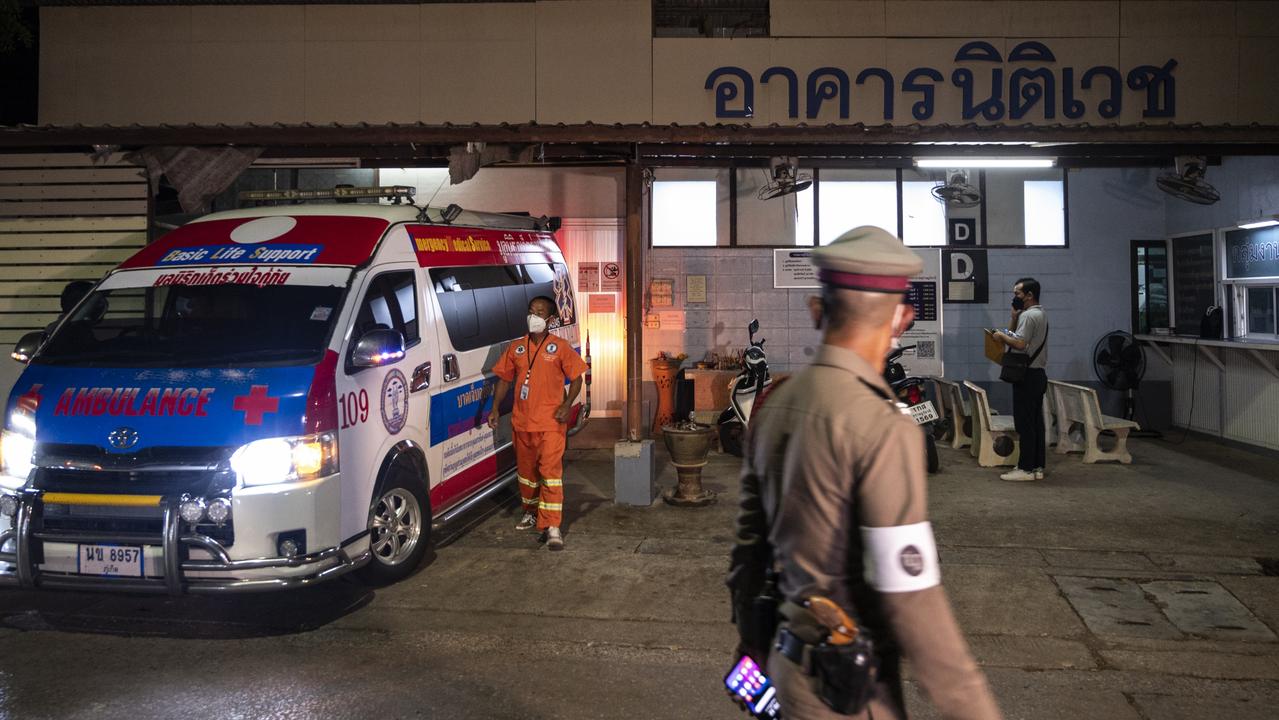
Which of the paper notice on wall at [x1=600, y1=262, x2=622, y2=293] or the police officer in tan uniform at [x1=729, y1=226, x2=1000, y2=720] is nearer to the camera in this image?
the police officer in tan uniform at [x1=729, y1=226, x2=1000, y2=720]

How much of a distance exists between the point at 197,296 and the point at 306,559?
225 centimetres

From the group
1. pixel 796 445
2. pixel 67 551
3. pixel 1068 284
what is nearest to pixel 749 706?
pixel 796 445

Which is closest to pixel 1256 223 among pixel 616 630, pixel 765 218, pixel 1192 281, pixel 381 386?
pixel 1192 281

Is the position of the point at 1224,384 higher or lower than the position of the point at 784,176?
lower

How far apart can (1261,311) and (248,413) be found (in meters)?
10.7

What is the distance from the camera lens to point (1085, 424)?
410 inches

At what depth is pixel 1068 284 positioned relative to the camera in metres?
12.2

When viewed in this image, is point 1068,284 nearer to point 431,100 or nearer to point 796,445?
point 431,100

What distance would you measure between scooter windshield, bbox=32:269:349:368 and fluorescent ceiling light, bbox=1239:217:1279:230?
9.46 meters

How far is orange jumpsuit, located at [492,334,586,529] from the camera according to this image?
7.23 m

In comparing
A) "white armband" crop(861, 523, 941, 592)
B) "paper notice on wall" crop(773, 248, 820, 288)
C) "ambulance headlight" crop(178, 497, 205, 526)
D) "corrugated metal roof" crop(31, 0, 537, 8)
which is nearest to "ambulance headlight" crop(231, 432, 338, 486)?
"ambulance headlight" crop(178, 497, 205, 526)

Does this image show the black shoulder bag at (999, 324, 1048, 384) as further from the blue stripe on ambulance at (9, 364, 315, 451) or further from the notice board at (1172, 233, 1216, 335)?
the blue stripe on ambulance at (9, 364, 315, 451)

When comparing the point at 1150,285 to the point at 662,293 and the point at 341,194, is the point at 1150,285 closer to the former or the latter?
the point at 662,293

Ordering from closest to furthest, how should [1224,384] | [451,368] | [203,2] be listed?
[451,368], [203,2], [1224,384]
